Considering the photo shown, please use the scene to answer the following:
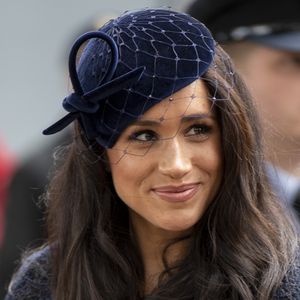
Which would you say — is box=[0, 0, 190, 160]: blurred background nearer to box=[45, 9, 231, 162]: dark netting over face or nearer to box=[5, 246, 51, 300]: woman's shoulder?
box=[5, 246, 51, 300]: woman's shoulder

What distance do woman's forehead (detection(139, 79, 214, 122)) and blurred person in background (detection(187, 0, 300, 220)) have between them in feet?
3.69

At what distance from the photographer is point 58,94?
24.5 feet

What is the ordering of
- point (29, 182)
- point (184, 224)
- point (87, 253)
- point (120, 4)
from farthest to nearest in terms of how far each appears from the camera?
point (120, 4) → point (29, 182) → point (87, 253) → point (184, 224)

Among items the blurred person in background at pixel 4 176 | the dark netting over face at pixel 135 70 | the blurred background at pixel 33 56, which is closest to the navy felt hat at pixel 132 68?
the dark netting over face at pixel 135 70

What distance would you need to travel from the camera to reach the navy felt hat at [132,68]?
3178mm

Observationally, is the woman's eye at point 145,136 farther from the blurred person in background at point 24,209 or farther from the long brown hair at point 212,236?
the blurred person in background at point 24,209

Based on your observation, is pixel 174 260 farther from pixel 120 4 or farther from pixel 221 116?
pixel 120 4

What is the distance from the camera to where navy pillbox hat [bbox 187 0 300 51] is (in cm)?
439

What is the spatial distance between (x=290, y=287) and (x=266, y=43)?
1455 mm

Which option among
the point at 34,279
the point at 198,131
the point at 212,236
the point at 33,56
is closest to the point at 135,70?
the point at 198,131

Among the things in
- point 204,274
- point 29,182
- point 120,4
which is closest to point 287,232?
point 204,274

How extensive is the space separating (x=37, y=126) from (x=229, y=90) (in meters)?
4.45

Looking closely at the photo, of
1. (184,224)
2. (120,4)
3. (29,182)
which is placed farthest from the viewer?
(120,4)

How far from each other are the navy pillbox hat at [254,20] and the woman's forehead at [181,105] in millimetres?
1250
